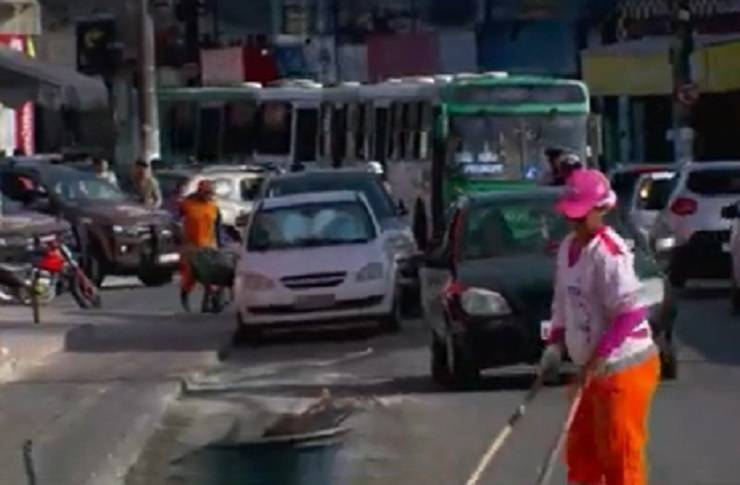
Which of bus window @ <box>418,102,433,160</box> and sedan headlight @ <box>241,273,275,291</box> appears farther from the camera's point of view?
bus window @ <box>418,102,433,160</box>

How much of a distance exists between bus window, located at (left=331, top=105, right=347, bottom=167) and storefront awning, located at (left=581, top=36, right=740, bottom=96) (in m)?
7.24

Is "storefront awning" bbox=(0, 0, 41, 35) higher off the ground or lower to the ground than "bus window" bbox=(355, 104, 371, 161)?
higher

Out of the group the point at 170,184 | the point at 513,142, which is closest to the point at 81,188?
the point at 513,142

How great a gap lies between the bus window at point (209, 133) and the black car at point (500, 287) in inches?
1438

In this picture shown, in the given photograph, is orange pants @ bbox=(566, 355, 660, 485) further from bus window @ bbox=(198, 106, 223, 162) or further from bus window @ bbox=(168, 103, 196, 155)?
bus window @ bbox=(168, 103, 196, 155)

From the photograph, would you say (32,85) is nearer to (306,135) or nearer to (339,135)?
(339,135)

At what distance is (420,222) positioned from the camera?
3875 cm

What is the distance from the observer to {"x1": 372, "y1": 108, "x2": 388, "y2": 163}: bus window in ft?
141

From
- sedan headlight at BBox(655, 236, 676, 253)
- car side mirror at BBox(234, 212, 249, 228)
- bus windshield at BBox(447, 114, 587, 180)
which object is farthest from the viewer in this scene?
car side mirror at BBox(234, 212, 249, 228)

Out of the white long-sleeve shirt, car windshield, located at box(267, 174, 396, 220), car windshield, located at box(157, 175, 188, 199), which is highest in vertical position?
the white long-sleeve shirt

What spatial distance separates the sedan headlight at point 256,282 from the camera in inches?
1023

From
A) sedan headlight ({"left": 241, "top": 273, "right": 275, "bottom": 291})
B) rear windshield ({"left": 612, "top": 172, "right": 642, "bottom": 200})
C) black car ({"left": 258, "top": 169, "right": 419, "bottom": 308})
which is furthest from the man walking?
sedan headlight ({"left": 241, "top": 273, "right": 275, "bottom": 291})

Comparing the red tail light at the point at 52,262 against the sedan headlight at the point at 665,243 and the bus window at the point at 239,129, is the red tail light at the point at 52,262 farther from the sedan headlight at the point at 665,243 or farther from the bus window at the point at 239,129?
the bus window at the point at 239,129

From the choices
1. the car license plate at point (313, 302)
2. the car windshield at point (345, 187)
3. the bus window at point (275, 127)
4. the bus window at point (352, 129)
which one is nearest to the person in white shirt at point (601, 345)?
the car license plate at point (313, 302)
